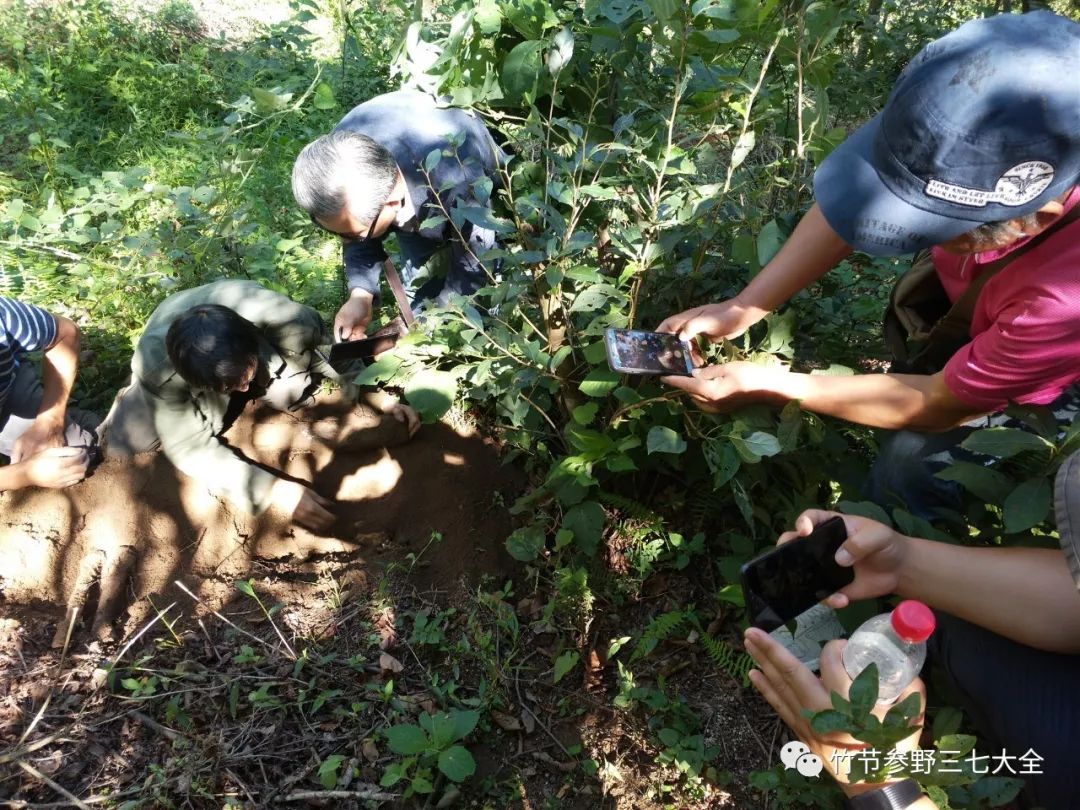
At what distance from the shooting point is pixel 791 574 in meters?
1.43

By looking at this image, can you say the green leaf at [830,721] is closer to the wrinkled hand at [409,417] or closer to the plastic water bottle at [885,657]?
the plastic water bottle at [885,657]

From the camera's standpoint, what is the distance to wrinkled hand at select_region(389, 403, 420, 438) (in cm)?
302

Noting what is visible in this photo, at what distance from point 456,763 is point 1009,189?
70.9 inches

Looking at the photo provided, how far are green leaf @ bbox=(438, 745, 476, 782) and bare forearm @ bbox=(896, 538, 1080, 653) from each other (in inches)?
46.8

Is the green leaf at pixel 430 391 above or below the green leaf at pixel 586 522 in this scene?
above

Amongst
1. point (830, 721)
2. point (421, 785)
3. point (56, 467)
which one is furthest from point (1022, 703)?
point (56, 467)

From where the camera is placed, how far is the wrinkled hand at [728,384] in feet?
5.60

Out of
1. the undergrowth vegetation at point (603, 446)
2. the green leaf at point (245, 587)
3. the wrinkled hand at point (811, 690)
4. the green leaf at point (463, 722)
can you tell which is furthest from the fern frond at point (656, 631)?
the green leaf at point (245, 587)

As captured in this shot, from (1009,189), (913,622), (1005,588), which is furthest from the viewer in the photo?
(1005,588)

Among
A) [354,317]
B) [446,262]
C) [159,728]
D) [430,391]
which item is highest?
[430,391]

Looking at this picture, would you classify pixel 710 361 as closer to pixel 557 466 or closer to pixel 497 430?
pixel 557 466

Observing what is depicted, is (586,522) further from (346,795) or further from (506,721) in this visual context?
(346,795)

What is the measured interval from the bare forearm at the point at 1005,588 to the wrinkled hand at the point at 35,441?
3144 mm

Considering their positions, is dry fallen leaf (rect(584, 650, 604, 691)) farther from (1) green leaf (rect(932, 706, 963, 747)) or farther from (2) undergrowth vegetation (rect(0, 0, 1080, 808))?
(1) green leaf (rect(932, 706, 963, 747))
